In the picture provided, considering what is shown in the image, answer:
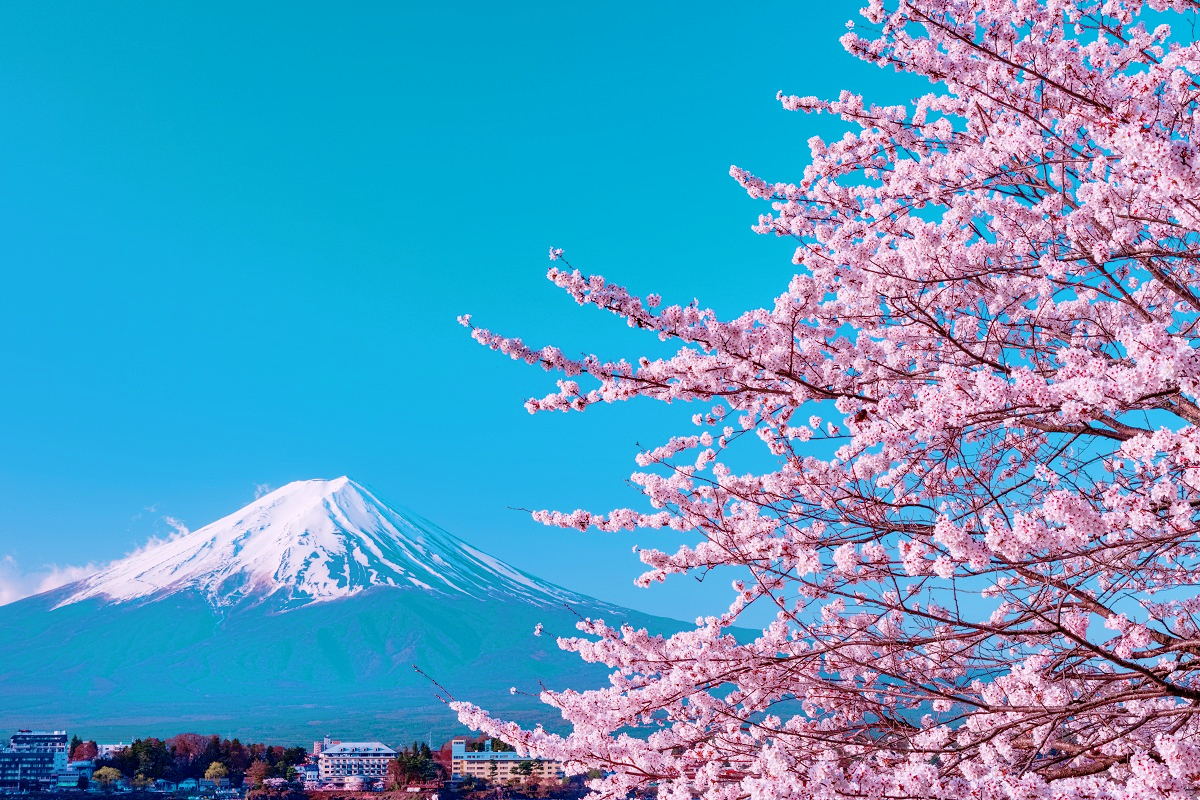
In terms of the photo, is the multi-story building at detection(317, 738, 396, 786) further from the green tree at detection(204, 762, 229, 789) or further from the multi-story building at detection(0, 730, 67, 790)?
the multi-story building at detection(0, 730, 67, 790)

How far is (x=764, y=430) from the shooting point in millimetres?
4453

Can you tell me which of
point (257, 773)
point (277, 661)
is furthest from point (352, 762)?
point (277, 661)

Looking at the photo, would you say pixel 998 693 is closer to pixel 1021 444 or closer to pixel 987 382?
pixel 1021 444

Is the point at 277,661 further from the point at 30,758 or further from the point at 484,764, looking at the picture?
the point at 484,764

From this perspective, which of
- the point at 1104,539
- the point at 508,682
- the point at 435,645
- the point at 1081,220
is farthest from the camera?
the point at 435,645

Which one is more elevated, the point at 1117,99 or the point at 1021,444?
the point at 1117,99

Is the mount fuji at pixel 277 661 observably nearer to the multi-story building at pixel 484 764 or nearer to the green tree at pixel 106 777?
the multi-story building at pixel 484 764

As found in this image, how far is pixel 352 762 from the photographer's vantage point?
72.2 metres

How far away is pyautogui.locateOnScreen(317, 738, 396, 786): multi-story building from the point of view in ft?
221

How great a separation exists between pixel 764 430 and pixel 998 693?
4.93 ft

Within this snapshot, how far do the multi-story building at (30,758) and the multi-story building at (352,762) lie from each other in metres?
18.8

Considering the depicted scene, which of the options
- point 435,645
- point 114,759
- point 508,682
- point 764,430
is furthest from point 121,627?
point 764,430

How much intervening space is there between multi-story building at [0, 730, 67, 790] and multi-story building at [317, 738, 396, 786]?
740 inches

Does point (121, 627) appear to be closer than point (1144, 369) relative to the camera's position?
No
